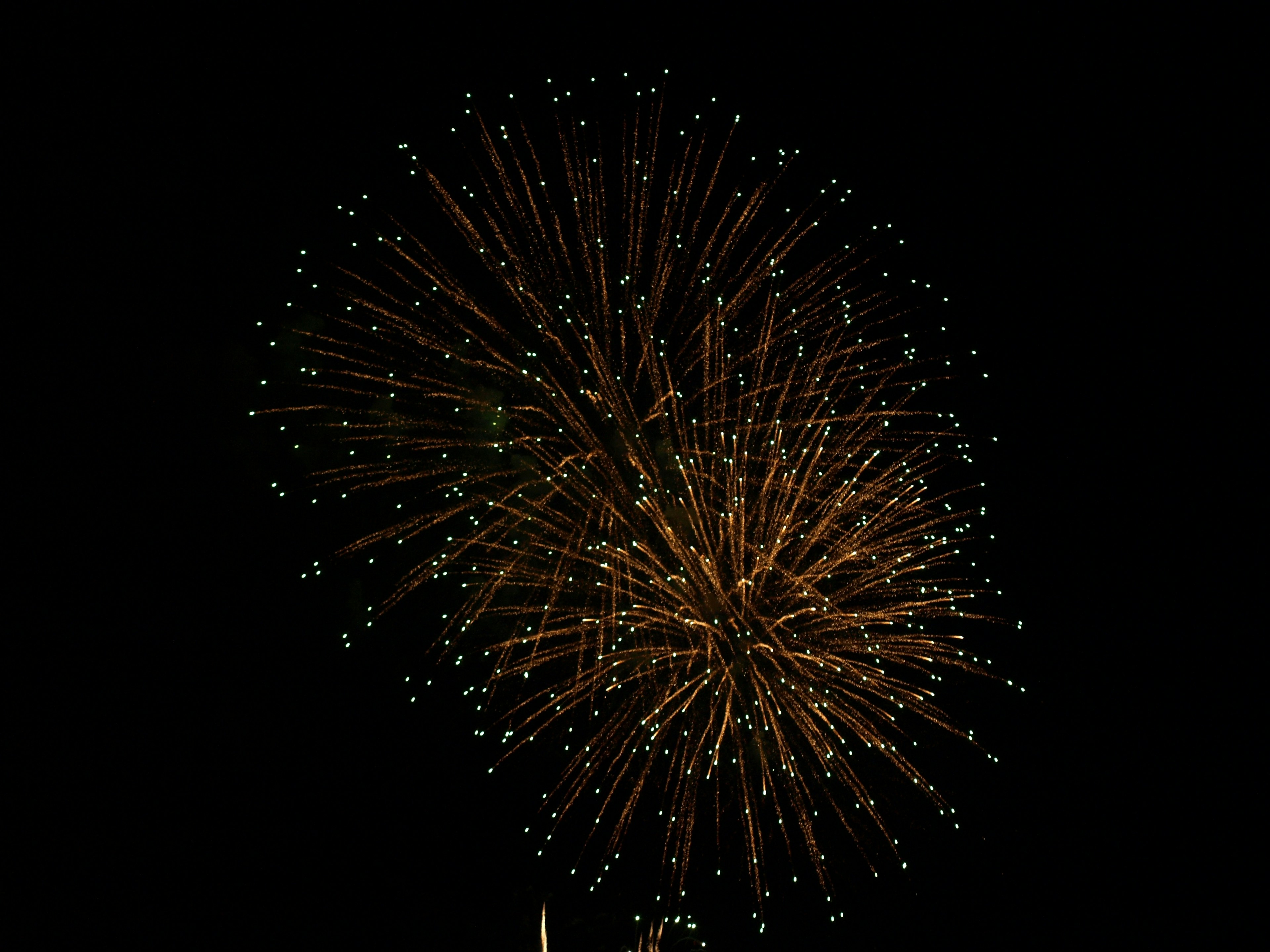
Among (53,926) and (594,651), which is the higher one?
(594,651)

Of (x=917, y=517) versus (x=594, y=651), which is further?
(x=917, y=517)

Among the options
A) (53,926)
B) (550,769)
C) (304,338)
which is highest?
(304,338)

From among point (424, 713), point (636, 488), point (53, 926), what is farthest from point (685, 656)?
point (53, 926)

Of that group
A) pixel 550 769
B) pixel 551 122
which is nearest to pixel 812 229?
pixel 551 122

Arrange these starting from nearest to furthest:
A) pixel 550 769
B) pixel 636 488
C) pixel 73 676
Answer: pixel 73 676, pixel 636 488, pixel 550 769

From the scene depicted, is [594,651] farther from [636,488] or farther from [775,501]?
[775,501]

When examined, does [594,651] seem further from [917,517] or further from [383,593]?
[917,517]

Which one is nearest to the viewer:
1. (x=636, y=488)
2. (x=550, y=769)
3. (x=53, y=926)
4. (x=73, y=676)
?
(x=53, y=926)
